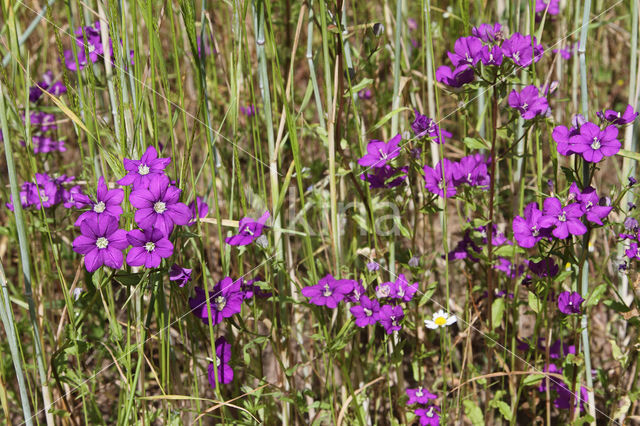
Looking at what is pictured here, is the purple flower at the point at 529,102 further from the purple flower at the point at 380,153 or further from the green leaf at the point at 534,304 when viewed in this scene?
the green leaf at the point at 534,304

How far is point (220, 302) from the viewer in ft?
4.50

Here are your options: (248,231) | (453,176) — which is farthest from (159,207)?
(453,176)

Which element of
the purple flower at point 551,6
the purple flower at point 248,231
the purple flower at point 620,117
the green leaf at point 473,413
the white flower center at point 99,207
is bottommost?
the green leaf at point 473,413

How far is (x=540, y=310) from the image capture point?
4.65ft

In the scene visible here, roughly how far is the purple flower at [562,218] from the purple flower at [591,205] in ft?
0.06

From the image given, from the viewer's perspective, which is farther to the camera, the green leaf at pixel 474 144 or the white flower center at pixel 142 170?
the green leaf at pixel 474 144

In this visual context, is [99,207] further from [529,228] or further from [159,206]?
[529,228]

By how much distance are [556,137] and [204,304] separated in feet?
2.47

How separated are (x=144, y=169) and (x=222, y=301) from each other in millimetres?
338

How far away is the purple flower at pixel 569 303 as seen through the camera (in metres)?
1.37

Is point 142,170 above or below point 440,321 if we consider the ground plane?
above

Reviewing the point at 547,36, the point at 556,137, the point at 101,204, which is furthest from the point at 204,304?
the point at 547,36

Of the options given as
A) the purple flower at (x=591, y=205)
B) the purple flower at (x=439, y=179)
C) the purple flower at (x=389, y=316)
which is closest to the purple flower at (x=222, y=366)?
the purple flower at (x=389, y=316)

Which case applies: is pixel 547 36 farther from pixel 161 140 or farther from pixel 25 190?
pixel 25 190
